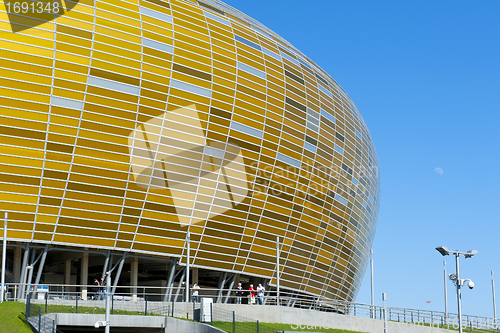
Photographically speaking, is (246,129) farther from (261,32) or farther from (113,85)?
(261,32)

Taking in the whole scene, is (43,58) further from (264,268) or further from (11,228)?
(264,268)

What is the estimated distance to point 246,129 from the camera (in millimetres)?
49531

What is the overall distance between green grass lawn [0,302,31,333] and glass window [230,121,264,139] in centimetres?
2331

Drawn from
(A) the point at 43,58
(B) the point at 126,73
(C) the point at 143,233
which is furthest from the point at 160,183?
(A) the point at 43,58

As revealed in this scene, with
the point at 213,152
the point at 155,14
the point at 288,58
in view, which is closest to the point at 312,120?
the point at 288,58

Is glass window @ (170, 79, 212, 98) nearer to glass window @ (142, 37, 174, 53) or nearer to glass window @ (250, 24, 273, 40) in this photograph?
glass window @ (142, 37, 174, 53)

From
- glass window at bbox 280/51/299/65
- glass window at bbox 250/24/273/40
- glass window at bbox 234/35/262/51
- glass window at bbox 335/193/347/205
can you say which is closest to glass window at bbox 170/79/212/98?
glass window at bbox 234/35/262/51

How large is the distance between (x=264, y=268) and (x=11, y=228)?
21493 mm

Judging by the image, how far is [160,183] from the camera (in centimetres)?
4497

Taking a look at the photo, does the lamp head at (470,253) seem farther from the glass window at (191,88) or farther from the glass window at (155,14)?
the glass window at (155,14)

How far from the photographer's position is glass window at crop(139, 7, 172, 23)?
46.2 metres

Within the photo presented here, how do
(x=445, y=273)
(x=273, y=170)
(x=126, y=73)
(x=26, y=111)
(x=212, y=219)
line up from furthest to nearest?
(x=445, y=273), (x=273, y=170), (x=212, y=219), (x=126, y=73), (x=26, y=111)

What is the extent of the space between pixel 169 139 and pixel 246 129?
23.9ft

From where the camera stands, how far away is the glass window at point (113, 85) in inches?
1661
